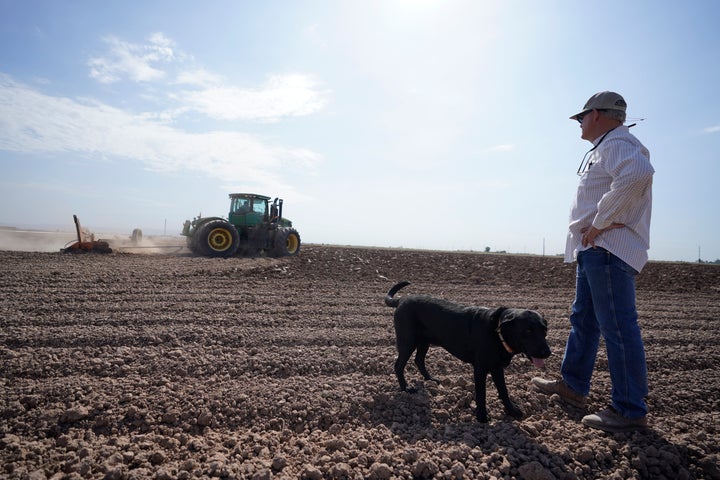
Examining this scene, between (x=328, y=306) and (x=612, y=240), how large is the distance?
457 cm

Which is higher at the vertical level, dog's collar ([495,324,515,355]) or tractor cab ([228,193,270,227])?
tractor cab ([228,193,270,227])

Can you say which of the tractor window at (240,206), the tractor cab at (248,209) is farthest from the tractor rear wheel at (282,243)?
the tractor window at (240,206)

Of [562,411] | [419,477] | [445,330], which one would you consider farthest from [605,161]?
[419,477]

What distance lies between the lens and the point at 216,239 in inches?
515

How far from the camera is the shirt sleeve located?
94.5 inches

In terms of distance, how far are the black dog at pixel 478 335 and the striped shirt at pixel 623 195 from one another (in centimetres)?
73

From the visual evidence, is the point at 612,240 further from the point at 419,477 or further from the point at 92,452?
the point at 92,452

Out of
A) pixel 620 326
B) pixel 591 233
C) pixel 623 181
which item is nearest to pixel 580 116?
pixel 623 181

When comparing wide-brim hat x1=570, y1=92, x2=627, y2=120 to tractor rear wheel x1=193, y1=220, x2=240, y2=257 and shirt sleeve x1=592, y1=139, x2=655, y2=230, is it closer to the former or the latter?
shirt sleeve x1=592, y1=139, x2=655, y2=230

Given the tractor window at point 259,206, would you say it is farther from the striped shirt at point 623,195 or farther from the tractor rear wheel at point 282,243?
the striped shirt at point 623,195

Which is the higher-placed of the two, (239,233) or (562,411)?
(239,233)

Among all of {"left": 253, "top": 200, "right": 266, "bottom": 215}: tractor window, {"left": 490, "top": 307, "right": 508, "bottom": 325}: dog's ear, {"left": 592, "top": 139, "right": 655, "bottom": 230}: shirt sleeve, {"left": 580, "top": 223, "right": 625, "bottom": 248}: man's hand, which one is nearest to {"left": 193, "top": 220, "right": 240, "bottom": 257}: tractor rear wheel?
{"left": 253, "top": 200, "right": 266, "bottom": 215}: tractor window

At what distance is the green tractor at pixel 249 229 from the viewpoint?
43.2ft

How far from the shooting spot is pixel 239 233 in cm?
1464
